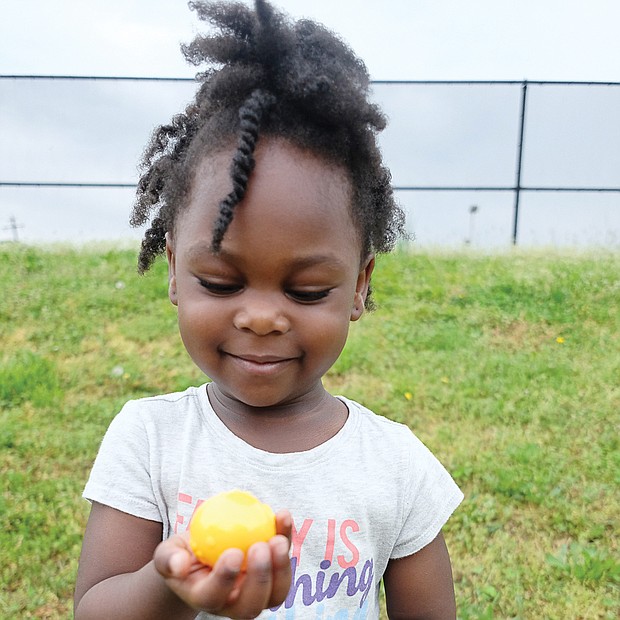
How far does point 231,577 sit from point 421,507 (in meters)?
0.67

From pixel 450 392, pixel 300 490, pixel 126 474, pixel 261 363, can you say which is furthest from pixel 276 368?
pixel 450 392

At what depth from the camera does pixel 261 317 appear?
1.26 meters

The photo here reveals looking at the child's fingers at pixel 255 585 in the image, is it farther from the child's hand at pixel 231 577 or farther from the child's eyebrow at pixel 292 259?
the child's eyebrow at pixel 292 259

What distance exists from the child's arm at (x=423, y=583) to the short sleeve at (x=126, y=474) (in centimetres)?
54

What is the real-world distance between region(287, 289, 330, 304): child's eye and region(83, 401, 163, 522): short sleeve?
17.3 inches

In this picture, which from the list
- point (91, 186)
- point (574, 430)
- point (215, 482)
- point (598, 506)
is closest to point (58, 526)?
point (215, 482)

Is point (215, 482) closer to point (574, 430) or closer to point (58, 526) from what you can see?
point (58, 526)

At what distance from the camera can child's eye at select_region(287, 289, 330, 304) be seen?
1322 mm

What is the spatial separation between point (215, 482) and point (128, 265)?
210 inches

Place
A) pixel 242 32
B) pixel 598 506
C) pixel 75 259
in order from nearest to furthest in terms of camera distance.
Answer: pixel 242 32 < pixel 598 506 < pixel 75 259

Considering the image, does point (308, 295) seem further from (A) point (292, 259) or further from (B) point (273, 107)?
(B) point (273, 107)

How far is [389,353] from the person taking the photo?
4.86m

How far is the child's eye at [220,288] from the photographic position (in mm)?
1315

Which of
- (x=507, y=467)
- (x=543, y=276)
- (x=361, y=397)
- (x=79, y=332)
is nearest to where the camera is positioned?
(x=507, y=467)
